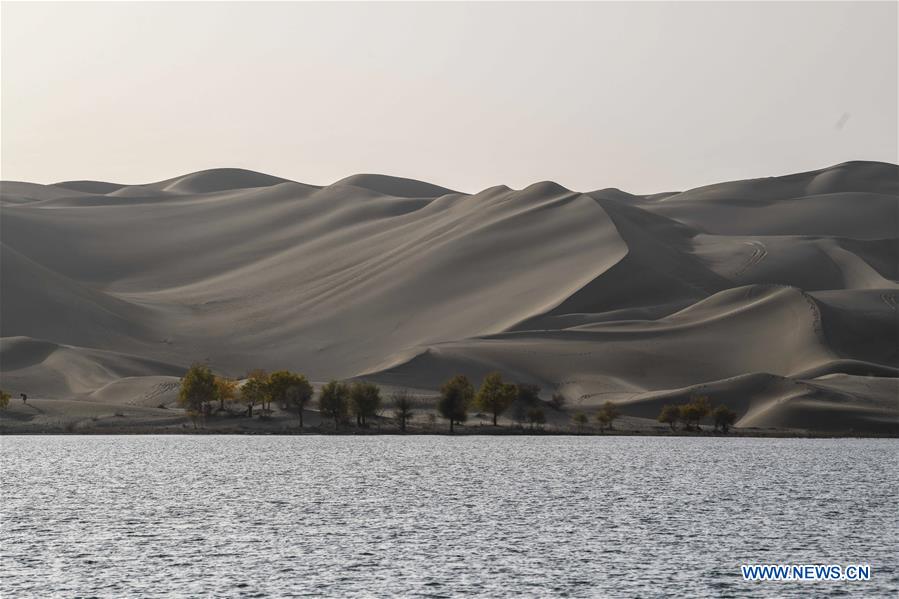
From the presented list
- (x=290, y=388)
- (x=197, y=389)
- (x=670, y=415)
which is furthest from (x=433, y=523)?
(x=670, y=415)

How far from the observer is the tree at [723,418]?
15462 centimetres

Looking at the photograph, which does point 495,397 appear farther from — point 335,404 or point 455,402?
point 335,404

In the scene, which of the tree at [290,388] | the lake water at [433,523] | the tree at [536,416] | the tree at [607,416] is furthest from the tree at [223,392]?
the tree at [607,416]

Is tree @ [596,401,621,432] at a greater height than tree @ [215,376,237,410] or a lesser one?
lesser

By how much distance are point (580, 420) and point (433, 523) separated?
3579 inches

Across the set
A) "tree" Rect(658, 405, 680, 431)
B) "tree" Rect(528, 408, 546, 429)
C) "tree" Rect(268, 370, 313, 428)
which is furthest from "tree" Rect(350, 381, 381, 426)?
"tree" Rect(658, 405, 680, 431)

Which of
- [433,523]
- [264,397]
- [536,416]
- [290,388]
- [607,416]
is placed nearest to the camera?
[433,523]

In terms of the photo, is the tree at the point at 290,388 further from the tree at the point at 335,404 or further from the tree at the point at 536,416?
the tree at the point at 536,416

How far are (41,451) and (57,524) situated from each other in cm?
5663

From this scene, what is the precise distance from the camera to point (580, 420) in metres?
154

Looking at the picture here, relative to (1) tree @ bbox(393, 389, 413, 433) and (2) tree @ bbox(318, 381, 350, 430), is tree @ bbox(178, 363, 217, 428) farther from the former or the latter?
(1) tree @ bbox(393, 389, 413, 433)

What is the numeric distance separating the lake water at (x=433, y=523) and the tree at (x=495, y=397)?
34.0 metres

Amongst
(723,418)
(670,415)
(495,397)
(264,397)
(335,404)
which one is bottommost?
(723,418)

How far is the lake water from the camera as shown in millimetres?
47875
